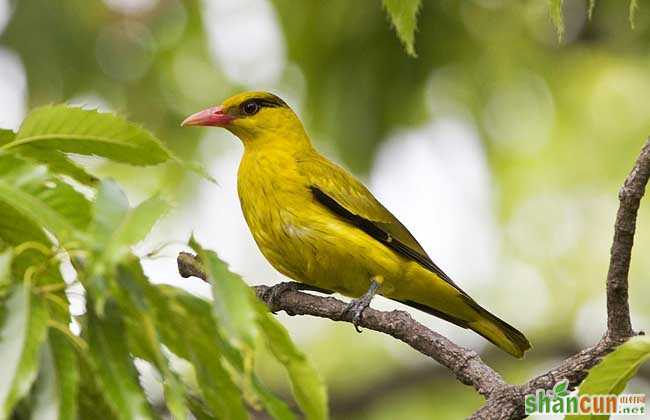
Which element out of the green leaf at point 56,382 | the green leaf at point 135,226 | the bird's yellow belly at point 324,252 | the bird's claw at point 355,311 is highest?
the bird's yellow belly at point 324,252

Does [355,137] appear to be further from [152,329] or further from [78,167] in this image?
[152,329]

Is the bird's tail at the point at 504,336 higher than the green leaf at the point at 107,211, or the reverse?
the bird's tail at the point at 504,336

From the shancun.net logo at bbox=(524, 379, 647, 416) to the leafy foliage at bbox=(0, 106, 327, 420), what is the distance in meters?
0.57

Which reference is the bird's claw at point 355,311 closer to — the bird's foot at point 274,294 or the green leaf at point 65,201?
the bird's foot at point 274,294

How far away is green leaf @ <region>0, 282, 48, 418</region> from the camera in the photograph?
1733 mm

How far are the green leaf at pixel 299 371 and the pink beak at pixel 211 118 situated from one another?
3.41 m

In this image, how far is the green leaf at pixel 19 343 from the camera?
1.73 m

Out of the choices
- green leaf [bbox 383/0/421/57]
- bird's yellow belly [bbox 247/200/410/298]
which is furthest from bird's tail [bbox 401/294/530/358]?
green leaf [bbox 383/0/421/57]

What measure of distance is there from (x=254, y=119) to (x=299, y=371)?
3599mm

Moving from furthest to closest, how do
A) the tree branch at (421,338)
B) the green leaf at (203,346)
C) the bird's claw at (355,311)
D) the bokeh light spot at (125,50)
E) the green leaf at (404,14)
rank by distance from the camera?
the bokeh light spot at (125,50), the bird's claw at (355,311), the tree branch at (421,338), the green leaf at (404,14), the green leaf at (203,346)

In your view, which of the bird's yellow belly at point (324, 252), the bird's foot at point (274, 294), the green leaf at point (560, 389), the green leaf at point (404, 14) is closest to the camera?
the green leaf at point (404, 14)

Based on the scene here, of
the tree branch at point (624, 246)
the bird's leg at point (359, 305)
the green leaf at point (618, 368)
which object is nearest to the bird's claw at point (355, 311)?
the bird's leg at point (359, 305)

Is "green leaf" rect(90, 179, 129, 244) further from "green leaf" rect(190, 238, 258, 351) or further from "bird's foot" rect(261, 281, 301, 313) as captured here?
"bird's foot" rect(261, 281, 301, 313)

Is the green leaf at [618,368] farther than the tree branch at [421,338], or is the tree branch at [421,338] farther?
the tree branch at [421,338]
